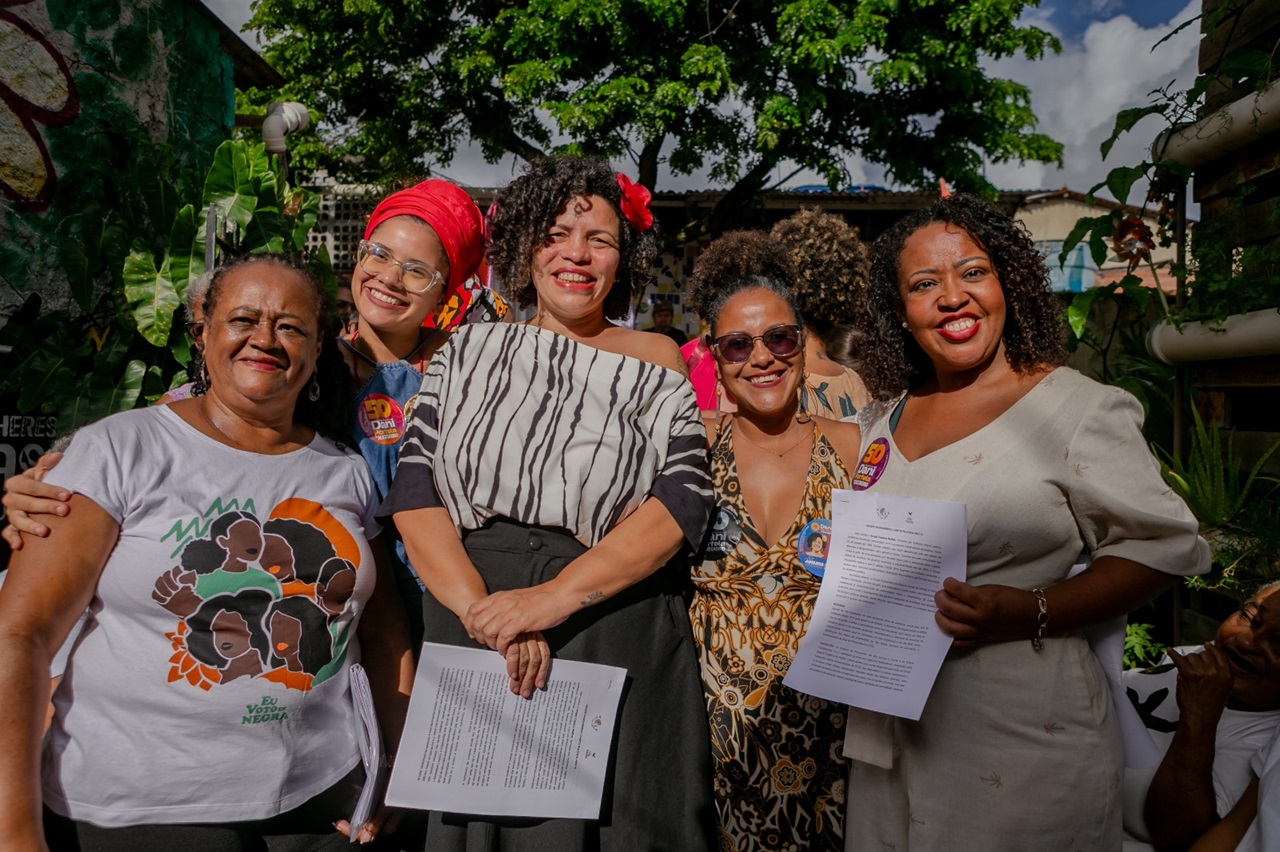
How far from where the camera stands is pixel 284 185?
4.43 metres

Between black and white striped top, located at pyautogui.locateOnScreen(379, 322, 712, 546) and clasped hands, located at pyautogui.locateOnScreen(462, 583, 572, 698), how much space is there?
20 centimetres

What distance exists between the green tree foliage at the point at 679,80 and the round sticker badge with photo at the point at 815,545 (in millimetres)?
9817

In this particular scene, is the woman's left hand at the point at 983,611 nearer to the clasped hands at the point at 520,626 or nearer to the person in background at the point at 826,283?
the clasped hands at the point at 520,626

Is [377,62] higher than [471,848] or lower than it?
higher

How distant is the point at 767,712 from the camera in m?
2.29

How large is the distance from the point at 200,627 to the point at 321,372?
820mm

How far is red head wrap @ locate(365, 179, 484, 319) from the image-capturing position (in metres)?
2.96

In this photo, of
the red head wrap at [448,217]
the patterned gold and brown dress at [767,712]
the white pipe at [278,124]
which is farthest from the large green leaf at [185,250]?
the white pipe at [278,124]

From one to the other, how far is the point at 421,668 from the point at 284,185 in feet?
11.0

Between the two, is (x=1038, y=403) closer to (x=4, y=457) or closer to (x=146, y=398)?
(x=146, y=398)

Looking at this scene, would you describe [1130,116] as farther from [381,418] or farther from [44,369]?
[44,369]

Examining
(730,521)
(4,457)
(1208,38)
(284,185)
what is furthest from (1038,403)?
(4,457)

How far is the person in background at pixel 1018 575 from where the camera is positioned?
6.33ft

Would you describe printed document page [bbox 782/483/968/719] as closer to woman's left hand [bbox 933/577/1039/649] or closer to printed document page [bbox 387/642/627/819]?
woman's left hand [bbox 933/577/1039/649]
